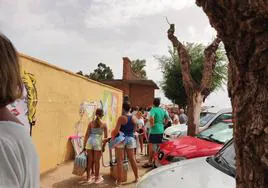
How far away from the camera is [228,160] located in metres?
4.25

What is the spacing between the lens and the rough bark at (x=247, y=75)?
6.12ft

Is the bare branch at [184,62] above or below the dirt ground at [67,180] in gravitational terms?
above

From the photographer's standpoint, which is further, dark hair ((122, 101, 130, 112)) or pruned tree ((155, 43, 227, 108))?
pruned tree ((155, 43, 227, 108))

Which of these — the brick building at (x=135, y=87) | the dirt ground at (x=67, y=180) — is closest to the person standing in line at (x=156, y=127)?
the dirt ground at (x=67, y=180)

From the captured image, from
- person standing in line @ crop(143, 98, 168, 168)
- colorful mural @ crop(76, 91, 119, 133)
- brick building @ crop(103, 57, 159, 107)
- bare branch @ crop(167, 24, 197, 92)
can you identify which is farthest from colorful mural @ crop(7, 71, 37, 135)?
brick building @ crop(103, 57, 159, 107)

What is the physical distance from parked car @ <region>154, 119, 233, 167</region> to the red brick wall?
23.9 meters

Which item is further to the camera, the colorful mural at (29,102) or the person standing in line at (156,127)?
the person standing in line at (156,127)

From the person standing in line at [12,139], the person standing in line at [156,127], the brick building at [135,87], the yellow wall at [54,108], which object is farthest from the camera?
the brick building at [135,87]

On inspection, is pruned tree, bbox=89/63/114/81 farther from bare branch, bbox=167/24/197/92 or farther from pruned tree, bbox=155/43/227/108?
bare branch, bbox=167/24/197/92

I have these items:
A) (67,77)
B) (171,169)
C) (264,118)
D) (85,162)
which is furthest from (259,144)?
(67,77)

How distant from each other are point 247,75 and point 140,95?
30171mm

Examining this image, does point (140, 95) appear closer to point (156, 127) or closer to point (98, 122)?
point (156, 127)

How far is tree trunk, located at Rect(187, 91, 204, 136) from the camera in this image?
11164mm

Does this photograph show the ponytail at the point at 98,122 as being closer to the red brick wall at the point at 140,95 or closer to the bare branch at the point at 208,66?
the bare branch at the point at 208,66
